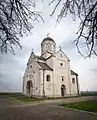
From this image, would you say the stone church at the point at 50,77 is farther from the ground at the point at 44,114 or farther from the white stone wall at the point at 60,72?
the ground at the point at 44,114

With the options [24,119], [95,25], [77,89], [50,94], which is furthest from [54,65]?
[95,25]

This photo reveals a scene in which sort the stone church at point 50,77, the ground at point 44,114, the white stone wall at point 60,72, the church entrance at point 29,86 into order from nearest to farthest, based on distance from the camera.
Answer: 1. the ground at point 44,114
2. the stone church at point 50,77
3. the white stone wall at point 60,72
4. the church entrance at point 29,86

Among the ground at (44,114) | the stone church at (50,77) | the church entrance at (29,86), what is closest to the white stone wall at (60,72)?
the stone church at (50,77)

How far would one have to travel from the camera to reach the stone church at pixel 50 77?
→ 32.1 metres

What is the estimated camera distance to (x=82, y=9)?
10.2 ft

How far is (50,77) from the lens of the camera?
33438 millimetres

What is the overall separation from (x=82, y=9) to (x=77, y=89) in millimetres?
37311

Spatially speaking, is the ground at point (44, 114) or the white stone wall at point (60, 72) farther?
the white stone wall at point (60, 72)

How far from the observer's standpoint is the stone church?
32062mm

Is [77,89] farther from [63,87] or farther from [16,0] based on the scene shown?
[16,0]

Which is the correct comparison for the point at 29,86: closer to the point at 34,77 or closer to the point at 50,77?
the point at 34,77

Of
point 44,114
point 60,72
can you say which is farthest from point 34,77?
point 44,114

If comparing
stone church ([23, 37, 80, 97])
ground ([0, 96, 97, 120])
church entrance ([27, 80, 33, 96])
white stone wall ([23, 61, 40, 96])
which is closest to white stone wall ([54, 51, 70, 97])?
stone church ([23, 37, 80, 97])

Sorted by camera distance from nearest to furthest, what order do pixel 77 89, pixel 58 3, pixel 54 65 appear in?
pixel 58 3 → pixel 54 65 → pixel 77 89
